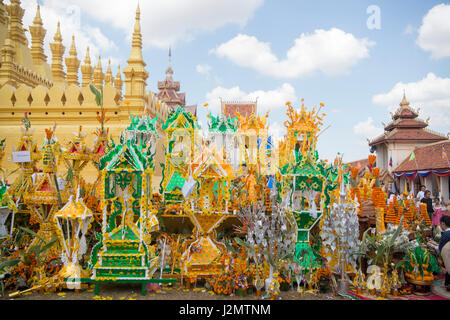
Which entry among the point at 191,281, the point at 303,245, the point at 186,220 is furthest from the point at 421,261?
the point at 186,220

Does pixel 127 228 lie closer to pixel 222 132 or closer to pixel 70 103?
pixel 222 132

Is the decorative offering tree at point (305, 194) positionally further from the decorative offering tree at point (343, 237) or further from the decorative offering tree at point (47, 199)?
the decorative offering tree at point (47, 199)

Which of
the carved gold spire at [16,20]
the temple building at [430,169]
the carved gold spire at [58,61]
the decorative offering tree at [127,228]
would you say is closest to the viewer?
the decorative offering tree at [127,228]

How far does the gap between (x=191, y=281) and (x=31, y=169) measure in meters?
5.34

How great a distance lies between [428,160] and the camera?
22.1m

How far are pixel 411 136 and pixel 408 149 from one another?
1111 mm

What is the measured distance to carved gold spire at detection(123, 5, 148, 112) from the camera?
15883mm

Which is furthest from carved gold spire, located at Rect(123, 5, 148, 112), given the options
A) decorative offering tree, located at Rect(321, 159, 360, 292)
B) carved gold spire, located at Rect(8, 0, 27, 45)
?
decorative offering tree, located at Rect(321, 159, 360, 292)

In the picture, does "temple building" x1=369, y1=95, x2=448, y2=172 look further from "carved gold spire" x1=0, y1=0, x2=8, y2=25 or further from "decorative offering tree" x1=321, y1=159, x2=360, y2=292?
"carved gold spire" x1=0, y1=0, x2=8, y2=25

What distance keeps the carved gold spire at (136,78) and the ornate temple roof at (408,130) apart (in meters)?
20.4

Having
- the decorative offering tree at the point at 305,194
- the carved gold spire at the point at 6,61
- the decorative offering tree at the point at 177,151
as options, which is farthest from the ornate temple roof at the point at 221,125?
the carved gold spire at the point at 6,61

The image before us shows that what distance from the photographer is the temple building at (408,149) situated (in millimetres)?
22484

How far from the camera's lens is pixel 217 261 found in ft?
21.6
